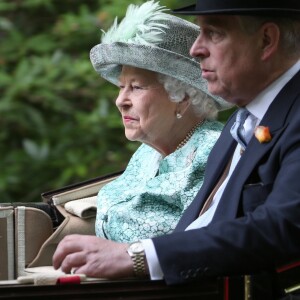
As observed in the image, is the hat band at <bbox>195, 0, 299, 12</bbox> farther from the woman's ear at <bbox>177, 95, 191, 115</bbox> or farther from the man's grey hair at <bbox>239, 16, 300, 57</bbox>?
the woman's ear at <bbox>177, 95, 191, 115</bbox>

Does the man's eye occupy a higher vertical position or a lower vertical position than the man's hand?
Result: higher

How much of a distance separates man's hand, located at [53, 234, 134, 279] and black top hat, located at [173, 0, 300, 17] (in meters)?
0.63

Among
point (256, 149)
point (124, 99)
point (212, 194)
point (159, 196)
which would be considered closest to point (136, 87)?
point (124, 99)

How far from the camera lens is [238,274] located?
115 inches

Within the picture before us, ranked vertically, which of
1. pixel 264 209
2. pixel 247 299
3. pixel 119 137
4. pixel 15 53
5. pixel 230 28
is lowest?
pixel 247 299

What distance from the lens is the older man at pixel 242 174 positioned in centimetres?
288

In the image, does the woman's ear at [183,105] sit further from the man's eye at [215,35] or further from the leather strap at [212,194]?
the man's eye at [215,35]

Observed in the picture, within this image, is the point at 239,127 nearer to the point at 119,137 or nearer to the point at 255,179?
the point at 255,179

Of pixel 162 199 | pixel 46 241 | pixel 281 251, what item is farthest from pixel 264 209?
pixel 46 241

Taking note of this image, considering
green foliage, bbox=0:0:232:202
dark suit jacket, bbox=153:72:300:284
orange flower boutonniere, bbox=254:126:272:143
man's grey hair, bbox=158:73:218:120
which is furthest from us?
green foliage, bbox=0:0:232:202

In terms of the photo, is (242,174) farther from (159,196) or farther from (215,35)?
(159,196)

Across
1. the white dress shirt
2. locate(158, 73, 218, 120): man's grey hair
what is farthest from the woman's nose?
the white dress shirt

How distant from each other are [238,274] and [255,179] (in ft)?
0.87

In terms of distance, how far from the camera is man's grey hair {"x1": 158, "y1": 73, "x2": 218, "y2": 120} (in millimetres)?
3859
